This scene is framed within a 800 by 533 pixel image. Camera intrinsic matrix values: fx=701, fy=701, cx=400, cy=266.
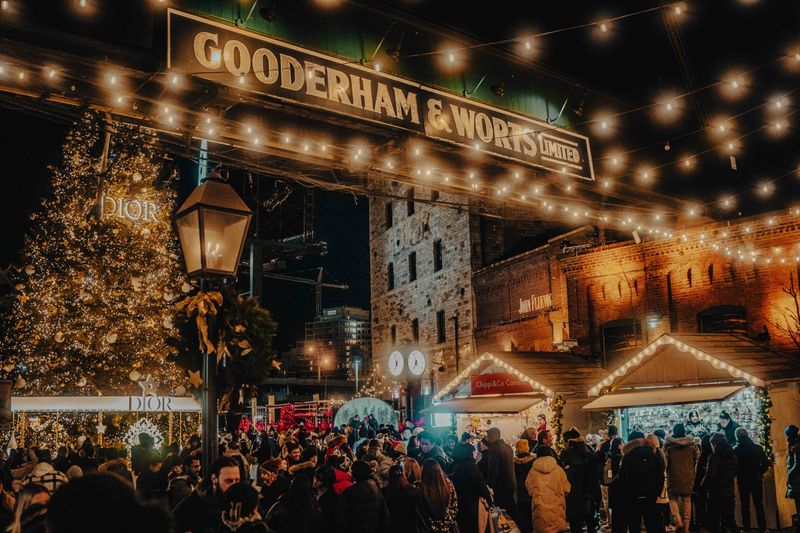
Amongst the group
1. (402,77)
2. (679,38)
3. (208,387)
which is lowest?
(208,387)

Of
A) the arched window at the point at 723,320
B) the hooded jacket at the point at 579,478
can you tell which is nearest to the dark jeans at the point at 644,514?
the hooded jacket at the point at 579,478

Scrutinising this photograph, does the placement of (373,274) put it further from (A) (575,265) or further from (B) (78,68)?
(B) (78,68)

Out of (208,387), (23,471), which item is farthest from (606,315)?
(208,387)

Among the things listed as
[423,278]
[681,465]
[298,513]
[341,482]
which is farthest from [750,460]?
[423,278]

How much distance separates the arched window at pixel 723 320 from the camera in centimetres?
1794

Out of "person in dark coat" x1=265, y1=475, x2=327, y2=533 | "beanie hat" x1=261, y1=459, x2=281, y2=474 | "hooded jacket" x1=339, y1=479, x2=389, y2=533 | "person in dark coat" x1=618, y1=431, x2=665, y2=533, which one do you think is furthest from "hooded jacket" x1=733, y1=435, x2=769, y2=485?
"person in dark coat" x1=265, y1=475, x2=327, y2=533

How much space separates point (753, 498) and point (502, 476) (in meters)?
4.19

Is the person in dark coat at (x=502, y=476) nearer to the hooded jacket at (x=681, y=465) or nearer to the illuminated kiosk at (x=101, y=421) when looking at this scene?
the hooded jacket at (x=681, y=465)

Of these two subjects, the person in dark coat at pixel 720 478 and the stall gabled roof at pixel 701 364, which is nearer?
the person in dark coat at pixel 720 478

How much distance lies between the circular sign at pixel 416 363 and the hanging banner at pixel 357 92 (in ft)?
41.0

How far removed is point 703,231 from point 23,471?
633 inches

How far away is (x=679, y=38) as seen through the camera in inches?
675

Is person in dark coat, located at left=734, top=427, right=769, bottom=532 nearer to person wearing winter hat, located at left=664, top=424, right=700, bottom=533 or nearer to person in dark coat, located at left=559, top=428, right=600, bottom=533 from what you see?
person wearing winter hat, located at left=664, top=424, right=700, bottom=533

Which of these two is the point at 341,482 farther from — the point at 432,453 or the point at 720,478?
the point at 720,478
